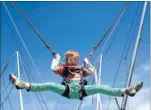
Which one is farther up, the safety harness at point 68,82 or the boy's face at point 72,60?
the boy's face at point 72,60

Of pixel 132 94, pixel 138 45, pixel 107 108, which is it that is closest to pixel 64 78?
pixel 132 94

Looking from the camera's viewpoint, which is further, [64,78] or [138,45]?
[138,45]

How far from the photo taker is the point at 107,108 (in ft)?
39.9

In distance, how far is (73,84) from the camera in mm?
6043

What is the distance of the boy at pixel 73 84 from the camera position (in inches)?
224

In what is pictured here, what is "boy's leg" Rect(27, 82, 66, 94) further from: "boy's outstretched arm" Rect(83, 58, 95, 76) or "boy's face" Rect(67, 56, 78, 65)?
"boy's outstretched arm" Rect(83, 58, 95, 76)

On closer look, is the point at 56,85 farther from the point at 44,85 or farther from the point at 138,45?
the point at 138,45

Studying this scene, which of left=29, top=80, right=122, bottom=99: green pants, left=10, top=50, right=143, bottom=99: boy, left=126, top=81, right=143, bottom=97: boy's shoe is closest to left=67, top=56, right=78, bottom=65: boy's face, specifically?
left=10, top=50, right=143, bottom=99: boy

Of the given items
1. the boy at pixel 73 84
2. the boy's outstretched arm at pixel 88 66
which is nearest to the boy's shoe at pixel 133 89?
the boy at pixel 73 84

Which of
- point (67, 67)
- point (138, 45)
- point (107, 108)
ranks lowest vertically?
point (107, 108)

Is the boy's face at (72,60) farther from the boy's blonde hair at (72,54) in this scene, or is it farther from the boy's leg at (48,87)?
the boy's leg at (48,87)

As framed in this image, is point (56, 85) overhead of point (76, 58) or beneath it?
beneath

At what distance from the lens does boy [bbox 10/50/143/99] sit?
5.70 m

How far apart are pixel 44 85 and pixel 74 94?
0.51 meters
